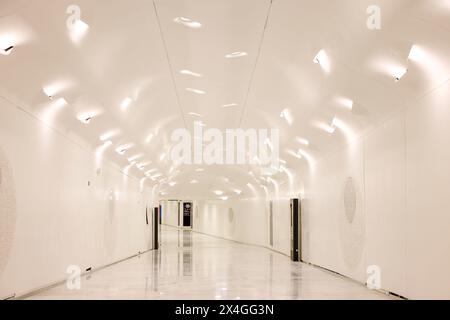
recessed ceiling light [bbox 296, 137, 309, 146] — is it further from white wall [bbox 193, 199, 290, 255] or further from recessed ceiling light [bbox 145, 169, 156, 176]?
recessed ceiling light [bbox 145, 169, 156, 176]

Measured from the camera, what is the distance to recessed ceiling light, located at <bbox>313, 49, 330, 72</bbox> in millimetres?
9381

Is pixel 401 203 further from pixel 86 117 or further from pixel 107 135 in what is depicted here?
pixel 107 135

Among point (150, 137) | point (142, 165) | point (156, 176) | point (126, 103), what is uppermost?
point (126, 103)

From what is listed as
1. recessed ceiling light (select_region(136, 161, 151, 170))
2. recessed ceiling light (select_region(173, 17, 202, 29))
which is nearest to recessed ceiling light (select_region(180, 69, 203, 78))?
recessed ceiling light (select_region(173, 17, 202, 29))

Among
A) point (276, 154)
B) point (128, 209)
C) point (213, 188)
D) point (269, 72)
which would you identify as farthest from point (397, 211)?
point (213, 188)

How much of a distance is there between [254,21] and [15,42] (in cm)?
378

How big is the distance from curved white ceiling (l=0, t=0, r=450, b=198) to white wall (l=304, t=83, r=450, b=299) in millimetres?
461

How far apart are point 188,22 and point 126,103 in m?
4.15

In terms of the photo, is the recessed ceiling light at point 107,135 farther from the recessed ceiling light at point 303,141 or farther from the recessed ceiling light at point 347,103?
the recessed ceiling light at point 347,103

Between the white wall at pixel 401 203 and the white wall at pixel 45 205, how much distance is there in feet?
21.7

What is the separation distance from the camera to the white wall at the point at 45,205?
8.92 metres

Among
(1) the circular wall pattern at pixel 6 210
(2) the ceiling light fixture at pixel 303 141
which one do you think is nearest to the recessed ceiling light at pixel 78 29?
(1) the circular wall pattern at pixel 6 210

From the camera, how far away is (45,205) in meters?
10.9

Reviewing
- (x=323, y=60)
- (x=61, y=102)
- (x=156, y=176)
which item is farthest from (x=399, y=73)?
(x=156, y=176)
